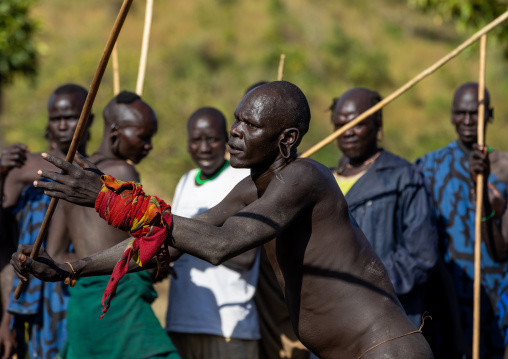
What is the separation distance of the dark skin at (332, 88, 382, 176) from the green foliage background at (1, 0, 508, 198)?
34.9ft

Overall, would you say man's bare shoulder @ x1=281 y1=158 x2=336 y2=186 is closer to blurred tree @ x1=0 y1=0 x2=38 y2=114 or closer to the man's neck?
the man's neck

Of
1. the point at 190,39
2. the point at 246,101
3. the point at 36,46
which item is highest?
the point at 190,39

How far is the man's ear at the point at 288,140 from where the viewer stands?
3.13 metres

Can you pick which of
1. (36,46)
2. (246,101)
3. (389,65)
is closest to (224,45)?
(389,65)

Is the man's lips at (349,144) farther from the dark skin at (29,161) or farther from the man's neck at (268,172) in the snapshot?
the man's neck at (268,172)

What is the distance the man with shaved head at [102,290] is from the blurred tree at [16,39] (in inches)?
246

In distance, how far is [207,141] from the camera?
17.3 ft

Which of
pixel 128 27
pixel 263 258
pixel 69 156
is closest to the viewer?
pixel 69 156

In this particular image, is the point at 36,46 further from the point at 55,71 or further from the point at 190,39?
the point at 190,39

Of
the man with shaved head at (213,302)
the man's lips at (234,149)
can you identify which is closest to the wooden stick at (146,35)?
the man with shaved head at (213,302)

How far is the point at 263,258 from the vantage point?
5242 mm

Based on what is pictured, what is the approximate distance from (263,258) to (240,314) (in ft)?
1.67

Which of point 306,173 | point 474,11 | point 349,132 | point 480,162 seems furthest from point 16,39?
point 306,173

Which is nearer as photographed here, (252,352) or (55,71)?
(252,352)
